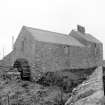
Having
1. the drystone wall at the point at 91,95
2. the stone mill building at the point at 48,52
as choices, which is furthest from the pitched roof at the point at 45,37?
the drystone wall at the point at 91,95

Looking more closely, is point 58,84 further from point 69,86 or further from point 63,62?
point 63,62

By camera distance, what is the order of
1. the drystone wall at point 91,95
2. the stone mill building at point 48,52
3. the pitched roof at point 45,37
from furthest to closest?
1. the pitched roof at point 45,37
2. the stone mill building at point 48,52
3. the drystone wall at point 91,95

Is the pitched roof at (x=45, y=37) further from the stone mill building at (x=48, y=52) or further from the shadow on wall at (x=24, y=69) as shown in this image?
the shadow on wall at (x=24, y=69)

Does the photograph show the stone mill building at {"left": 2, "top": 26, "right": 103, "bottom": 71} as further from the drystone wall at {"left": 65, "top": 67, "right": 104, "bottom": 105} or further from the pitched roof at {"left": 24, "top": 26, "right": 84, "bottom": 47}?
the drystone wall at {"left": 65, "top": 67, "right": 104, "bottom": 105}

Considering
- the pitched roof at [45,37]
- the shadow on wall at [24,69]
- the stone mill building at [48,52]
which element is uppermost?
the pitched roof at [45,37]

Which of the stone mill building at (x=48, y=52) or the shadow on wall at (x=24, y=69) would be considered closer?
the stone mill building at (x=48, y=52)

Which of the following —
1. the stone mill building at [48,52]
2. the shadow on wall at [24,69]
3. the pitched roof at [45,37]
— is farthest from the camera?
the pitched roof at [45,37]

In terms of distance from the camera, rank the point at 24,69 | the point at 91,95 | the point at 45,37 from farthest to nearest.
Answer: the point at 45,37
the point at 24,69
the point at 91,95

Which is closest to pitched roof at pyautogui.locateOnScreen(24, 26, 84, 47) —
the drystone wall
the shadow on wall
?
the shadow on wall

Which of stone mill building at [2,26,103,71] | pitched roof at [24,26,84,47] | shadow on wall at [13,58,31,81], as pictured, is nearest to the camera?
stone mill building at [2,26,103,71]

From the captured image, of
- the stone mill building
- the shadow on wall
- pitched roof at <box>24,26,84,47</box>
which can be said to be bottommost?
the shadow on wall

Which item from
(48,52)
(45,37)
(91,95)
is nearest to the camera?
(91,95)

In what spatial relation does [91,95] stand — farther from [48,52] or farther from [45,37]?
[45,37]

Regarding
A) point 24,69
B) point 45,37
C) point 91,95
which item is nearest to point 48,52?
point 45,37
